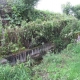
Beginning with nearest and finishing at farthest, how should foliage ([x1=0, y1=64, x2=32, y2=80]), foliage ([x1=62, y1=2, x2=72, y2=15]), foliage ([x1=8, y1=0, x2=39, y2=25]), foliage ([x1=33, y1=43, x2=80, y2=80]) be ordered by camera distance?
foliage ([x1=0, y1=64, x2=32, y2=80]) < foliage ([x1=33, y1=43, x2=80, y2=80]) < foliage ([x1=8, y1=0, x2=39, y2=25]) < foliage ([x1=62, y1=2, x2=72, y2=15])

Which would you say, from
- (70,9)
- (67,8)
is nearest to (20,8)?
(67,8)

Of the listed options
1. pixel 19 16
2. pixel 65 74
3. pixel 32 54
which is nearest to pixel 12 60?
pixel 32 54

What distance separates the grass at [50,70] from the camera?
4.41 meters

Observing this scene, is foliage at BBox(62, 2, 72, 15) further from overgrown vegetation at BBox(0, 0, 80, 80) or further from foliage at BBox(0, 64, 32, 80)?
foliage at BBox(0, 64, 32, 80)

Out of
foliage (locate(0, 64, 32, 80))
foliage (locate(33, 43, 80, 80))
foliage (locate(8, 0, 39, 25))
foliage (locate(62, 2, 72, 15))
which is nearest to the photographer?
foliage (locate(0, 64, 32, 80))

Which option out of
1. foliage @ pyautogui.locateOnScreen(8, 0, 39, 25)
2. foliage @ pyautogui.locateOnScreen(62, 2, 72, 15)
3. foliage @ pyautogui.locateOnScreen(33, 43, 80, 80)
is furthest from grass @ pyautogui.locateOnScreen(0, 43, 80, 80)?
foliage @ pyautogui.locateOnScreen(62, 2, 72, 15)

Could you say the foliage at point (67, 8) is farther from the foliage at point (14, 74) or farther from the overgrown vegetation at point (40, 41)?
the foliage at point (14, 74)

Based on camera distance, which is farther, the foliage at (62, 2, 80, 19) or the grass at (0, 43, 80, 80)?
the foliage at (62, 2, 80, 19)

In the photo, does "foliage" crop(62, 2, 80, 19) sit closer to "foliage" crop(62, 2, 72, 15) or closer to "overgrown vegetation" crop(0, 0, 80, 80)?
"foliage" crop(62, 2, 72, 15)

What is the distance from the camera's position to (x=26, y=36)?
6.27 m

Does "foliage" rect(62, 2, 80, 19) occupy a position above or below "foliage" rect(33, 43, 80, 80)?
above

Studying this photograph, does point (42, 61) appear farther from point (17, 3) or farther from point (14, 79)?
point (17, 3)

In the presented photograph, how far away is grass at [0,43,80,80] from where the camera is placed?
441 cm

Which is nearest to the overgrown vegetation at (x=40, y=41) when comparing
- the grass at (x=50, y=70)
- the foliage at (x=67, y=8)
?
the grass at (x=50, y=70)
